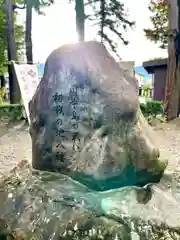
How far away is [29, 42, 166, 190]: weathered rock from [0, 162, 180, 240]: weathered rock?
14cm

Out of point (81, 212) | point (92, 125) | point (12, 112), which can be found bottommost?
point (12, 112)

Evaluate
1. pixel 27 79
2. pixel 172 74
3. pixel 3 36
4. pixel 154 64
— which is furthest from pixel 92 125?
pixel 3 36

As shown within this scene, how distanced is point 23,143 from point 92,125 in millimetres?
5933

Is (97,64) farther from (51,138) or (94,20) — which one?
(94,20)

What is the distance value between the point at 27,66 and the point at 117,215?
23.6ft

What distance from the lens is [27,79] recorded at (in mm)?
9094

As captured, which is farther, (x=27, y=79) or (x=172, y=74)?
(x=172, y=74)

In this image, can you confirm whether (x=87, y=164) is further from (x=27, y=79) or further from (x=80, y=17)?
(x=80, y=17)

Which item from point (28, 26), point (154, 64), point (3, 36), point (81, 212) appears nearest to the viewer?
point (81, 212)

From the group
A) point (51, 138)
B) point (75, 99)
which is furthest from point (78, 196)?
point (75, 99)

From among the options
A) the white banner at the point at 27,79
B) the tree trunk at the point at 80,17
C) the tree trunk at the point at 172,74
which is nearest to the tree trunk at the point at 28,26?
the tree trunk at the point at 80,17

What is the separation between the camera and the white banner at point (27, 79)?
29.0 feet

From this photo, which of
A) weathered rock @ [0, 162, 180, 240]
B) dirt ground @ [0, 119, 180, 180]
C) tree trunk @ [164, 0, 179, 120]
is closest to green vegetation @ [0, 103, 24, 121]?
dirt ground @ [0, 119, 180, 180]

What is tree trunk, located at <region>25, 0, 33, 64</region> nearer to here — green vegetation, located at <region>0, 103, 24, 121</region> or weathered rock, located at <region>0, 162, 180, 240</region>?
green vegetation, located at <region>0, 103, 24, 121</region>
